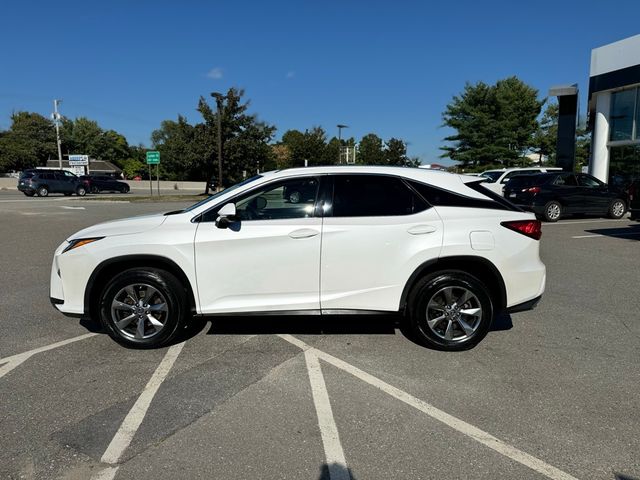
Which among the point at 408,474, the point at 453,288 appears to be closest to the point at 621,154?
the point at 453,288

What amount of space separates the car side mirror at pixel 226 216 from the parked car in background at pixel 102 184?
3794 cm

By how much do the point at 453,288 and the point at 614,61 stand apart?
2096 centimetres

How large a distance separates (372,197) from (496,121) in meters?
Answer: 39.0

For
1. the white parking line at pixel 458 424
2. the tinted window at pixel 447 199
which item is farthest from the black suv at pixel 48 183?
the tinted window at pixel 447 199

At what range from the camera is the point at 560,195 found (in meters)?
14.7

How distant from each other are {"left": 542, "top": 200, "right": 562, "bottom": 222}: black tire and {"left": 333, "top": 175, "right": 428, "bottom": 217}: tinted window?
1178 centimetres

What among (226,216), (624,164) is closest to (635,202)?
(226,216)

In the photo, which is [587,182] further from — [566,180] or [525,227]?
[525,227]

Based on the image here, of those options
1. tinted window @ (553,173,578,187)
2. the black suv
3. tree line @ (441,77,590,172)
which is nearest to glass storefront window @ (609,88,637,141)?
tinted window @ (553,173,578,187)

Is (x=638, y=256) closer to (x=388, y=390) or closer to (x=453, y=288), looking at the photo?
(x=453, y=288)

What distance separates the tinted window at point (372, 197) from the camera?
14.4 feet

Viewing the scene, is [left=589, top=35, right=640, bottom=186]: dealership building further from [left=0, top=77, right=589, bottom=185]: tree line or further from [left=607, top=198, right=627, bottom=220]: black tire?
[left=0, top=77, right=589, bottom=185]: tree line

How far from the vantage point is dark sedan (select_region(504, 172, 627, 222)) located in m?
14.6

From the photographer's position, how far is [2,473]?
2672 mm
